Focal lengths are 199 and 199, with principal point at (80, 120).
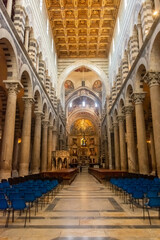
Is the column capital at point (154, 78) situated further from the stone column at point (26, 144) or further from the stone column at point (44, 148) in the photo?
the stone column at point (44, 148)

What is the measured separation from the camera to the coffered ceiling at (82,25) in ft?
76.0

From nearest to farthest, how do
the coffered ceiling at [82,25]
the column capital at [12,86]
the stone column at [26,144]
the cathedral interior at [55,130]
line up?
the cathedral interior at [55,130] → the column capital at [12,86] → the stone column at [26,144] → the coffered ceiling at [82,25]

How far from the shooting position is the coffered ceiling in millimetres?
23172

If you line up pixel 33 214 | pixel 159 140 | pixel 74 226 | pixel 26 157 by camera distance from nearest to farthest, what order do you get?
pixel 74 226
pixel 33 214
pixel 159 140
pixel 26 157

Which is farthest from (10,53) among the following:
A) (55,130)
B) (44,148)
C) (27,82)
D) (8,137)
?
(55,130)

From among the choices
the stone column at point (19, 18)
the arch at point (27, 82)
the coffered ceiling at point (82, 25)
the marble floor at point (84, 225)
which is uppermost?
the coffered ceiling at point (82, 25)

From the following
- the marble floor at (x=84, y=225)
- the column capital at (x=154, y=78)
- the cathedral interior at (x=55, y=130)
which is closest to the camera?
the marble floor at (x=84, y=225)

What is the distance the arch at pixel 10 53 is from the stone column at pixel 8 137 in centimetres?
69

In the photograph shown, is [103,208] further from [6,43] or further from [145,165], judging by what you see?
[6,43]

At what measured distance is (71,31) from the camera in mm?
28172

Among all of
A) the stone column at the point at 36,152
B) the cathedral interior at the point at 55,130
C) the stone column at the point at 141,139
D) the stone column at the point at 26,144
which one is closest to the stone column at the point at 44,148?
the cathedral interior at the point at 55,130

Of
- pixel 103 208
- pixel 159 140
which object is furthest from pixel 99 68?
pixel 103 208

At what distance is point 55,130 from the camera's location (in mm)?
28219

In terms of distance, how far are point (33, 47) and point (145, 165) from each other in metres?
13.0
